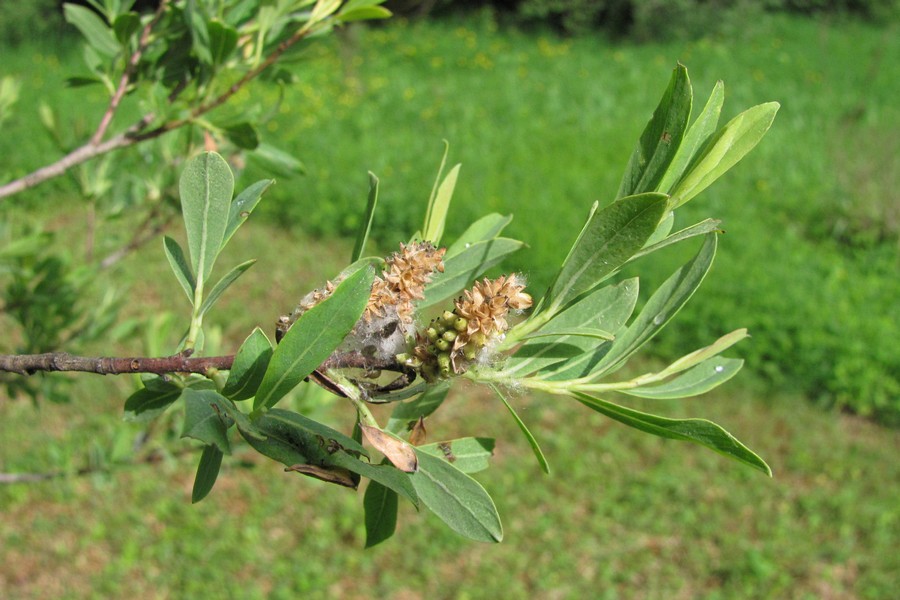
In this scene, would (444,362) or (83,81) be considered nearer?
(444,362)

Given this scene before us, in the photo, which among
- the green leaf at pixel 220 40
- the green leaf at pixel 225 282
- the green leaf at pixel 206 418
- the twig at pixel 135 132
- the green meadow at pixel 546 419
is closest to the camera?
the green leaf at pixel 206 418

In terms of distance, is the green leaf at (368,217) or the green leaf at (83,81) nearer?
the green leaf at (368,217)

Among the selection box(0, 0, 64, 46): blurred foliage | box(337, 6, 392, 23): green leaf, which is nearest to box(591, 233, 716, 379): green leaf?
box(337, 6, 392, 23): green leaf

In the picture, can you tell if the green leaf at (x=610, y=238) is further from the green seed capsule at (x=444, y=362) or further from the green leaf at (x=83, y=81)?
the green leaf at (x=83, y=81)

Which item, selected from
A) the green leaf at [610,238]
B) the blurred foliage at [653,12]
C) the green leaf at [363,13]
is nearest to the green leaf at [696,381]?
the green leaf at [610,238]

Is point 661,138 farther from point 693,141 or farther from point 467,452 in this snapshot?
point 467,452

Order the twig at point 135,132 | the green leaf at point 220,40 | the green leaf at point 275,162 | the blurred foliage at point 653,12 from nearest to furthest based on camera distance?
the green leaf at point 220,40 → the twig at point 135,132 → the green leaf at point 275,162 → the blurred foliage at point 653,12

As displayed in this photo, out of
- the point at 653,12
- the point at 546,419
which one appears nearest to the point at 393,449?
the point at 546,419
